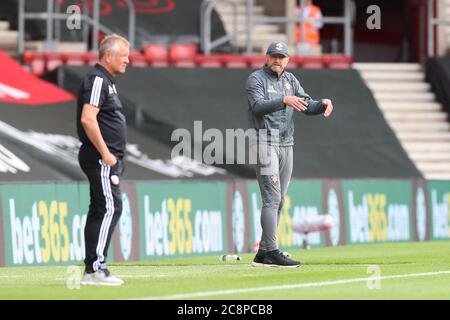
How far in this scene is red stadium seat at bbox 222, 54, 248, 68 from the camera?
2786cm

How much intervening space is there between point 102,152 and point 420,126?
18537mm

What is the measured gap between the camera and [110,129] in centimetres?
1207

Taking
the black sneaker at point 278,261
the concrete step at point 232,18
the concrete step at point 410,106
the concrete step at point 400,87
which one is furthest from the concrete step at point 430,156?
the black sneaker at point 278,261

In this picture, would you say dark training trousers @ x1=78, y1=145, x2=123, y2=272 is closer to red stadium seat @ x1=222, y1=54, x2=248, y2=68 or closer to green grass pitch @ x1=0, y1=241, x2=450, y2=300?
green grass pitch @ x1=0, y1=241, x2=450, y2=300

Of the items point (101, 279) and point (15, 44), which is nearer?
point (101, 279)

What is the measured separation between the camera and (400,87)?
30656 mm

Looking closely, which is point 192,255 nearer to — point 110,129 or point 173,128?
point 173,128

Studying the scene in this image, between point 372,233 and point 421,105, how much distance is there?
21.4 ft

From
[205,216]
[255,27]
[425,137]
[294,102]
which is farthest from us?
[255,27]

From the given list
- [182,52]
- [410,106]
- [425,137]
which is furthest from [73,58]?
[410,106]

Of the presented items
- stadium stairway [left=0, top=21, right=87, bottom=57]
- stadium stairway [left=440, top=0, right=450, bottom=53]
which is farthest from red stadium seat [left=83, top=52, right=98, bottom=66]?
stadium stairway [left=440, top=0, right=450, bottom=53]

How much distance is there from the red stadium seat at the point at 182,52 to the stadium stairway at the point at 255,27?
1.39 metres

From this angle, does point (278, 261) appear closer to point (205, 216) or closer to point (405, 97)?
point (205, 216)
